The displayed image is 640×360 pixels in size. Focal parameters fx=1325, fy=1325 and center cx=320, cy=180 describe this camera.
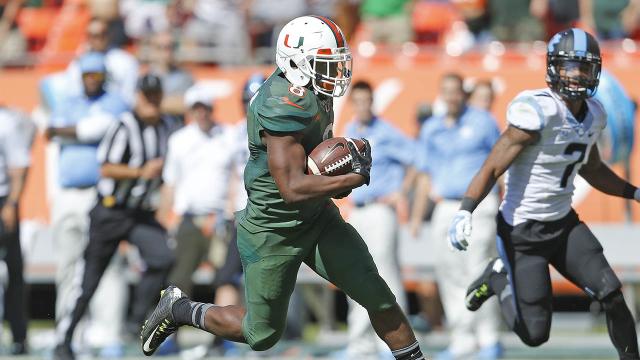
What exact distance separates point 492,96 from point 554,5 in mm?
2721

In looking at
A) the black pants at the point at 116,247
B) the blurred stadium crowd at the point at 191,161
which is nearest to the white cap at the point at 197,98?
the blurred stadium crowd at the point at 191,161

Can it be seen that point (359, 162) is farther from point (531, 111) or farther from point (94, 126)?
point (94, 126)

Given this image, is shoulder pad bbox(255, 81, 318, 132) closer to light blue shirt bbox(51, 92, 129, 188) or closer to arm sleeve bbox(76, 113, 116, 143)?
arm sleeve bbox(76, 113, 116, 143)

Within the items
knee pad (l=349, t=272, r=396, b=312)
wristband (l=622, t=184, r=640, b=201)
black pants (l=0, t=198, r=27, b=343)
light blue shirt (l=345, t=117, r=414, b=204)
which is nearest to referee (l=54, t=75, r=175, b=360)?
black pants (l=0, t=198, r=27, b=343)

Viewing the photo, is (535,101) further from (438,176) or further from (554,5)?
(554,5)

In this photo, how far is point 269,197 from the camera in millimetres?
6465

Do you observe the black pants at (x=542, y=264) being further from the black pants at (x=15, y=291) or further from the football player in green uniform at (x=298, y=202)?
the black pants at (x=15, y=291)

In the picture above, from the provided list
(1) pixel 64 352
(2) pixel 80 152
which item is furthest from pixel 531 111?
(2) pixel 80 152

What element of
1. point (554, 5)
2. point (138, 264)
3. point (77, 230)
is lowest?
point (138, 264)

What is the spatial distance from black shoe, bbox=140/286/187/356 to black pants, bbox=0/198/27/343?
3.07 metres

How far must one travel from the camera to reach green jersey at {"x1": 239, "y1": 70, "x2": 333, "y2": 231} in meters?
6.13

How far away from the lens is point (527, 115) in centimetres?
689

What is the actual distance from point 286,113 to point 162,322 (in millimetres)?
1638

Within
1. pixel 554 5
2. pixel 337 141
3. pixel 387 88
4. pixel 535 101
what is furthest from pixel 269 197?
pixel 554 5
